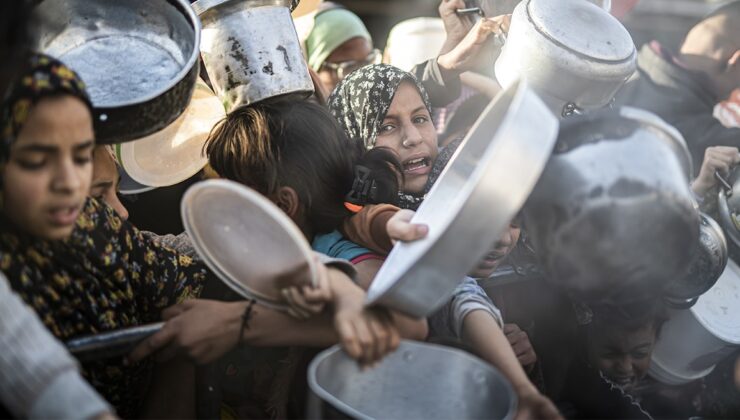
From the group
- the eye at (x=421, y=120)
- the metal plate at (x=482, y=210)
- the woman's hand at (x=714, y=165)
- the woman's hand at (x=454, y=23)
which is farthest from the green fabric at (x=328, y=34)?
the metal plate at (x=482, y=210)

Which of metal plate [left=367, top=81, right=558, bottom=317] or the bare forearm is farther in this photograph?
the bare forearm

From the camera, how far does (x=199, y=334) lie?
1.55m

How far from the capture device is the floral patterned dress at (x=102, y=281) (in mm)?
1451

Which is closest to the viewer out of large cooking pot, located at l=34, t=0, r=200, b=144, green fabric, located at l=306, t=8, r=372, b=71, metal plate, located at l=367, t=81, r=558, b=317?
metal plate, located at l=367, t=81, r=558, b=317

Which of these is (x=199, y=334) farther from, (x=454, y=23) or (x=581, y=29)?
(x=454, y=23)

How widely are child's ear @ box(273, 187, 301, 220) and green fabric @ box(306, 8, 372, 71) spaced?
1876 millimetres

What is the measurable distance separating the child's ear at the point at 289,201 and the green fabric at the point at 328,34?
A: 6.15ft

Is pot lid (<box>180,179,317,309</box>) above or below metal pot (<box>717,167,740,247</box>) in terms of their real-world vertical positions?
above

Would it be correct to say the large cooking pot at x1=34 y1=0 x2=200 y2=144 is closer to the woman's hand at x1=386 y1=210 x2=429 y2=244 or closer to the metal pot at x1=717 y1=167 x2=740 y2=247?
the woman's hand at x1=386 y1=210 x2=429 y2=244

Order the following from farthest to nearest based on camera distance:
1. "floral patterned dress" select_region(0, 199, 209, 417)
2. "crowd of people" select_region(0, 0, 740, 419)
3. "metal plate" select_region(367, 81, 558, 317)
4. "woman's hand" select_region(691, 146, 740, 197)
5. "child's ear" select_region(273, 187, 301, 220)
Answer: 1. "woman's hand" select_region(691, 146, 740, 197)
2. "child's ear" select_region(273, 187, 301, 220)
3. "floral patterned dress" select_region(0, 199, 209, 417)
4. "crowd of people" select_region(0, 0, 740, 419)
5. "metal plate" select_region(367, 81, 558, 317)

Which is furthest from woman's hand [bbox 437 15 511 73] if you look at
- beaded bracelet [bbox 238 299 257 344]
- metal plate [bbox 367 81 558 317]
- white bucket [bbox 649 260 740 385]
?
beaded bracelet [bbox 238 299 257 344]

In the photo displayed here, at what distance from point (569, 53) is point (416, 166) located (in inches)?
24.2

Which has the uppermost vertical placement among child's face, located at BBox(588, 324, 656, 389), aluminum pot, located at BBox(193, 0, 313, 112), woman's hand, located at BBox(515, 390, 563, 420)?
aluminum pot, located at BBox(193, 0, 313, 112)

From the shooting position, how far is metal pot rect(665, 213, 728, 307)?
2445mm
